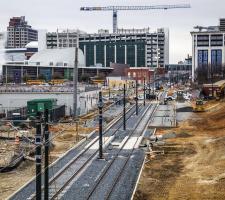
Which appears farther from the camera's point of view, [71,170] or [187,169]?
[187,169]

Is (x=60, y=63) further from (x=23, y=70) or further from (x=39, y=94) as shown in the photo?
(x=39, y=94)

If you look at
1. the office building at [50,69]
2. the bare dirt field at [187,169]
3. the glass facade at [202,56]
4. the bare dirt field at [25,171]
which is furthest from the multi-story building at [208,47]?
the bare dirt field at [25,171]

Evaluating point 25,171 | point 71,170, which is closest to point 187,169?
point 71,170

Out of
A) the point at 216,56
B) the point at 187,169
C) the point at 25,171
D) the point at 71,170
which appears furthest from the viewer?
the point at 216,56

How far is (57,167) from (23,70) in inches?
5429

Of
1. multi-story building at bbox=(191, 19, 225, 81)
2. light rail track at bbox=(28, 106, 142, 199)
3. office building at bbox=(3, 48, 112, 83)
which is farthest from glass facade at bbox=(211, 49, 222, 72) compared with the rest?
light rail track at bbox=(28, 106, 142, 199)

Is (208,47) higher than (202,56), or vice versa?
(208,47)

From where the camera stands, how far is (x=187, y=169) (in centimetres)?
2783

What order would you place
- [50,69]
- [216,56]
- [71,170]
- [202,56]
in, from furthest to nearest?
[216,56], [202,56], [50,69], [71,170]

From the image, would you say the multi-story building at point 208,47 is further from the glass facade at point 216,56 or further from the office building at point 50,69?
the office building at point 50,69

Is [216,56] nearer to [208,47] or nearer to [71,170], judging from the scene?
[208,47]

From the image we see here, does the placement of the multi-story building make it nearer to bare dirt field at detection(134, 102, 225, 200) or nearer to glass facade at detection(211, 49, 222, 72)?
glass facade at detection(211, 49, 222, 72)

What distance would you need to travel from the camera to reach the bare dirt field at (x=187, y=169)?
72.1ft

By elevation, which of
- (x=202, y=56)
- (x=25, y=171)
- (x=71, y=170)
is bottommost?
(x=25, y=171)
